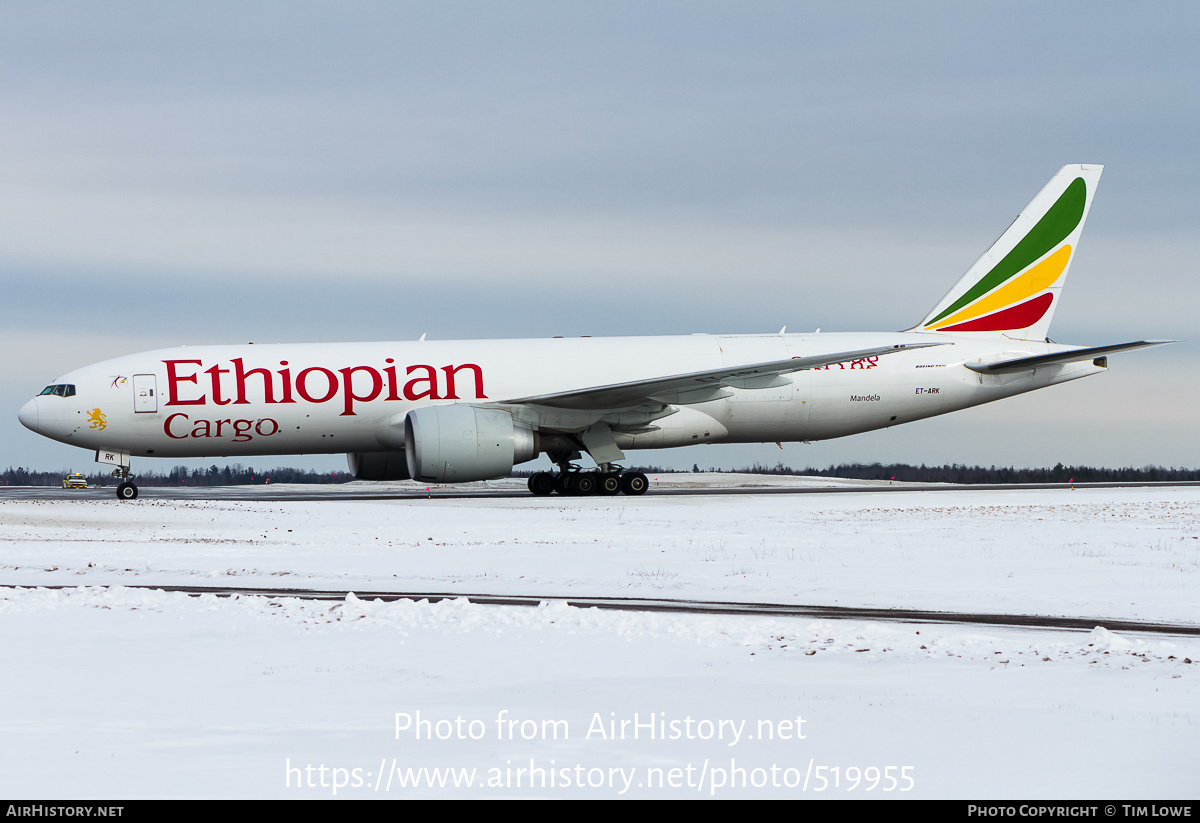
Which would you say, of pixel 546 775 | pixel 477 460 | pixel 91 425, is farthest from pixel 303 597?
pixel 91 425

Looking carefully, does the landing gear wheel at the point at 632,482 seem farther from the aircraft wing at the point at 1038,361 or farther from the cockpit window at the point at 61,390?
the cockpit window at the point at 61,390

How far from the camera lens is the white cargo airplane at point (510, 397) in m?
27.3

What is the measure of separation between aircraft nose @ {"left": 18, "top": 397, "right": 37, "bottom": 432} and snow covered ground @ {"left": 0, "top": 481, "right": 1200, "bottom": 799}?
1300cm

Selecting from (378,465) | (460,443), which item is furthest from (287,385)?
(460,443)

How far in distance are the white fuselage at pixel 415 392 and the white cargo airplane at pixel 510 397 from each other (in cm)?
4

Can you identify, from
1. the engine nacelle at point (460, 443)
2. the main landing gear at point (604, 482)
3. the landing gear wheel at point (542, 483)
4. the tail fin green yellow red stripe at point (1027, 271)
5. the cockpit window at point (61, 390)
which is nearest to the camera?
the engine nacelle at point (460, 443)

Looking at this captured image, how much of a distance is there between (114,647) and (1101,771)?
294 inches

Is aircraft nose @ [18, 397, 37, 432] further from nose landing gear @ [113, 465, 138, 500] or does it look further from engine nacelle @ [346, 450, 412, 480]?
engine nacelle @ [346, 450, 412, 480]

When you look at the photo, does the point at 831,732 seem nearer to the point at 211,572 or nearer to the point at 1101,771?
the point at 1101,771

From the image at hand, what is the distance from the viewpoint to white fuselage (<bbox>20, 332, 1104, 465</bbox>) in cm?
2816

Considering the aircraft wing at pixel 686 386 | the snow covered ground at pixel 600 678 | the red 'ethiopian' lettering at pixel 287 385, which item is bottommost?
the snow covered ground at pixel 600 678

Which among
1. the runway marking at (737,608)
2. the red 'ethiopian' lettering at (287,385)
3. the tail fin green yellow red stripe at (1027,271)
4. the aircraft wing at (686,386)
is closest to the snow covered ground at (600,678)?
the runway marking at (737,608)

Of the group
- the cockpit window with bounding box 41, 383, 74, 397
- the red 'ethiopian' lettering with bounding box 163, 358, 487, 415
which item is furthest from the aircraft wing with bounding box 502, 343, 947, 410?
the cockpit window with bounding box 41, 383, 74, 397
